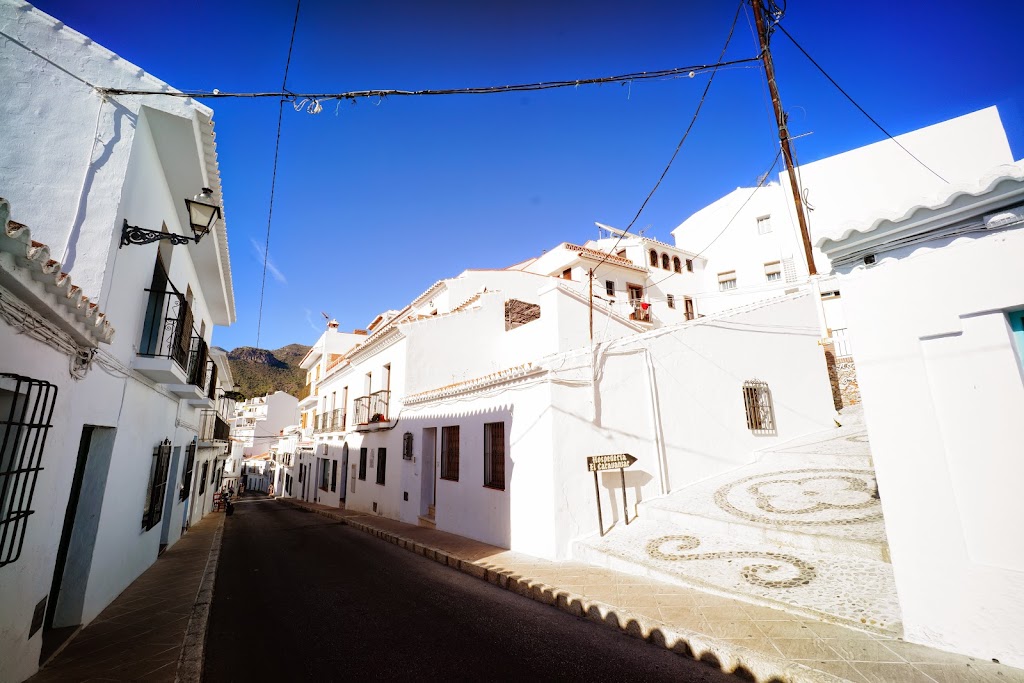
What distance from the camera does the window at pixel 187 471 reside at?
38.8ft

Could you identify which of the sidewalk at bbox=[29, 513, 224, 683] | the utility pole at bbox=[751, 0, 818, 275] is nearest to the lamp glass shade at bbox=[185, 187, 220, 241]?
the sidewalk at bbox=[29, 513, 224, 683]

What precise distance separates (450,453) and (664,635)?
309 inches

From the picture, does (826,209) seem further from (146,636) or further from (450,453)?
(146,636)

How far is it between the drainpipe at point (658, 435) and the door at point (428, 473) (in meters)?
6.29

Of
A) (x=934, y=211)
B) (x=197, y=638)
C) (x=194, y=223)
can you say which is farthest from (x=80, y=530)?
(x=934, y=211)

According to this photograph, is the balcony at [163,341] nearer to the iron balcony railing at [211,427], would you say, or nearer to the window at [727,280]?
the iron balcony railing at [211,427]

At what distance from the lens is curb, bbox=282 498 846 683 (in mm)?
3615

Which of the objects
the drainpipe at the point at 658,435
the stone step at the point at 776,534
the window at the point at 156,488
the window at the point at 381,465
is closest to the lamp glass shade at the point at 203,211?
the window at the point at 156,488

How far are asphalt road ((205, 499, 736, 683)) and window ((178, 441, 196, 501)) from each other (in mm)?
4899

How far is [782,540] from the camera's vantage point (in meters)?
5.99

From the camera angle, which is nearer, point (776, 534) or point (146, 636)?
point (146, 636)

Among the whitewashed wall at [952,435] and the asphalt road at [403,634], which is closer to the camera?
the whitewashed wall at [952,435]

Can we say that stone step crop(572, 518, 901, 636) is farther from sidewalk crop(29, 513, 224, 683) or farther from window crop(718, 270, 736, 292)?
window crop(718, 270, 736, 292)

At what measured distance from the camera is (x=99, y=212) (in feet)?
16.5
